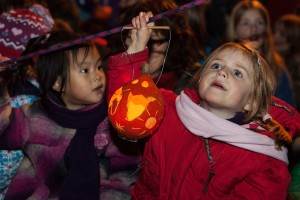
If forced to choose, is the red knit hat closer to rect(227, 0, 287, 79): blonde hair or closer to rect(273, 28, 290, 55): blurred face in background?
rect(227, 0, 287, 79): blonde hair

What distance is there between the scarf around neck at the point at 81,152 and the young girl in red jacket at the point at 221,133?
268 millimetres

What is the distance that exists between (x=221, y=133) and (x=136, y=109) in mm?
320

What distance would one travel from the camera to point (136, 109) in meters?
1.59

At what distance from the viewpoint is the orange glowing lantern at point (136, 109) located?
1588mm

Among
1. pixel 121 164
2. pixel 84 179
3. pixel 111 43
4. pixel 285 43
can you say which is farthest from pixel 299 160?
pixel 285 43

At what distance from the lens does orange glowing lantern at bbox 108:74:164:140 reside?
159cm

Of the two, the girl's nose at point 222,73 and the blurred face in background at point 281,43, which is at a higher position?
the girl's nose at point 222,73

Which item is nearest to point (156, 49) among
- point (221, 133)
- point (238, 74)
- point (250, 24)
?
point (238, 74)

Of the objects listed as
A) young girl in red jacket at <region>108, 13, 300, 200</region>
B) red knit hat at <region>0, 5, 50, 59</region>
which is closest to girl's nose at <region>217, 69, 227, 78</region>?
young girl in red jacket at <region>108, 13, 300, 200</region>

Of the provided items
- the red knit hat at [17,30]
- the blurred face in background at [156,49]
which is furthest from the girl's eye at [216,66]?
the red knit hat at [17,30]

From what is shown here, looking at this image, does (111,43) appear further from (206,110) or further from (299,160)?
(299,160)

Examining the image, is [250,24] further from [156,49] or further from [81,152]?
[81,152]

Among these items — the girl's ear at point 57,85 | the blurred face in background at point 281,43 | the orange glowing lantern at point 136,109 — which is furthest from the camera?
the blurred face in background at point 281,43

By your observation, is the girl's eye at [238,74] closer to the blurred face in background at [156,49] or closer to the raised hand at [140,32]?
the raised hand at [140,32]
